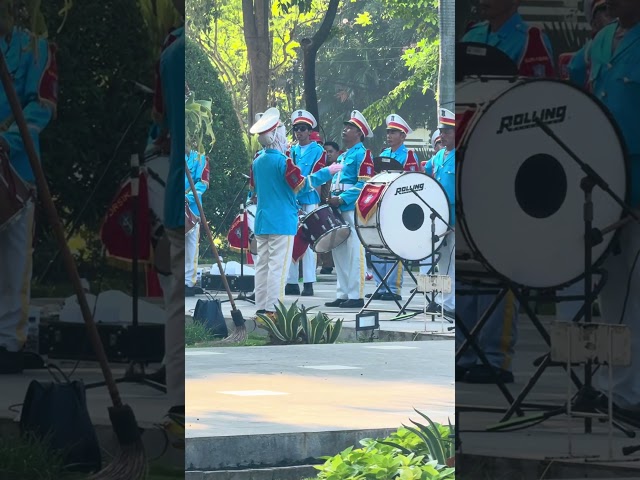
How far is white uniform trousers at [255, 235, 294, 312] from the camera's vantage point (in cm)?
1602

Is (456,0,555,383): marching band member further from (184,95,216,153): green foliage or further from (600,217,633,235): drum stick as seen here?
(184,95,216,153): green foliage

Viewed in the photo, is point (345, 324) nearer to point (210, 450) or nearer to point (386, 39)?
point (210, 450)

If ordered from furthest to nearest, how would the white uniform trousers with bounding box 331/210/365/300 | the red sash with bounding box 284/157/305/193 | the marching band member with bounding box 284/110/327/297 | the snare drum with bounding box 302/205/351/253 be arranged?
the marching band member with bounding box 284/110/327/297 → the white uniform trousers with bounding box 331/210/365/300 → the snare drum with bounding box 302/205/351/253 → the red sash with bounding box 284/157/305/193

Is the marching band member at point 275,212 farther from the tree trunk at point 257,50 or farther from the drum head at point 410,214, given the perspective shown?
the tree trunk at point 257,50

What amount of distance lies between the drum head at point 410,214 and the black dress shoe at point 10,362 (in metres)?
11.5

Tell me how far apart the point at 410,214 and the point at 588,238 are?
11511mm

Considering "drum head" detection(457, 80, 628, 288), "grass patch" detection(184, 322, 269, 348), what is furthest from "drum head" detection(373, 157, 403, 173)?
"drum head" detection(457, 80, 628, 288)

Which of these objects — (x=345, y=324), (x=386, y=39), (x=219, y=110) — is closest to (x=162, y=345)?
(x=345, y=324)

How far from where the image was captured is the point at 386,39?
45.1 m

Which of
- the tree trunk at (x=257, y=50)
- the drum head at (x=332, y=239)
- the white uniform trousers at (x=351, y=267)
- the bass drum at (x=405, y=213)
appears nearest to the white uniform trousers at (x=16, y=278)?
the bass drum at (x=405, y=213)

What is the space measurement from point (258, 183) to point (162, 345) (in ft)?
37.3

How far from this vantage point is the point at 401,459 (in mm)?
7078

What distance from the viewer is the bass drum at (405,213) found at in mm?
16312

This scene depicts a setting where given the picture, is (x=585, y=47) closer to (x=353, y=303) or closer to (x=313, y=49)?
(x=353, y=303)
